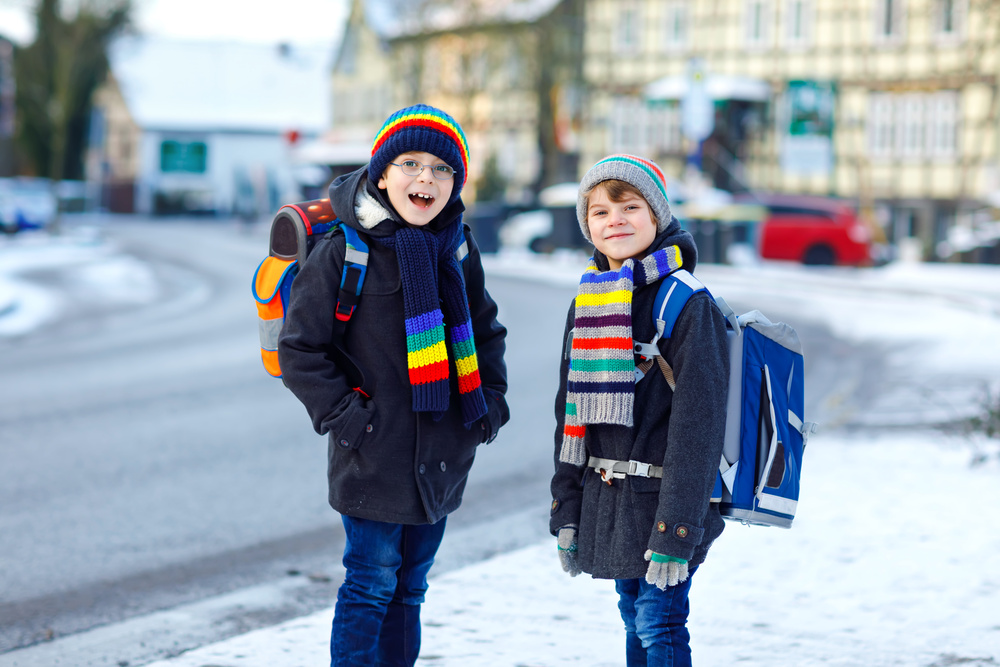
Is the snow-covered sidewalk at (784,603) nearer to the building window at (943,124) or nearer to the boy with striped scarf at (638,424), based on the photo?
the boy with striped scarf at (638,424)

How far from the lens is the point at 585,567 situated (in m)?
3.02

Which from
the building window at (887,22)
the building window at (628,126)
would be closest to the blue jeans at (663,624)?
the building window at (887,22)

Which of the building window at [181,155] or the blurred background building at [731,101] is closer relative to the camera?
the blurred background building at [731,101]

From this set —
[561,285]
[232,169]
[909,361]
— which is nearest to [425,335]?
[909,361]

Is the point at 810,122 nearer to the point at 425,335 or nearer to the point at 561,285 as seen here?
the point at 561,285

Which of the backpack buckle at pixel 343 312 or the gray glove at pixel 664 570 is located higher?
the backpack buckle at pixel 343 312

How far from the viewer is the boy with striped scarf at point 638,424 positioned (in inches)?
112

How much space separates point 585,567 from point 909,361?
930cm

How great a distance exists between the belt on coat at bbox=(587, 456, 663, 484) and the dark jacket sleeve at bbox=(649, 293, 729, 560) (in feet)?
0.20

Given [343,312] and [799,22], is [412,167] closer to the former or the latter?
[343,312]

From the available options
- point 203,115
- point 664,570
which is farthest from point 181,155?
point 664,570

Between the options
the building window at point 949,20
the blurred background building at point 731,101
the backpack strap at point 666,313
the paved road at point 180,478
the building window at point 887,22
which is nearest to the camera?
the backpack strap at point 666,313

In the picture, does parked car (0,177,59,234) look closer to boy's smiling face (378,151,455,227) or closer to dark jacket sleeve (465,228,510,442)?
dark jacket sleeve (465,228,510,442)

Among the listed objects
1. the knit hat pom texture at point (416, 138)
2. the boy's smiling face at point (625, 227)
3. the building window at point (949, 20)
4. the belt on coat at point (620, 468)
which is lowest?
the belt on coat at point (620, 468)
